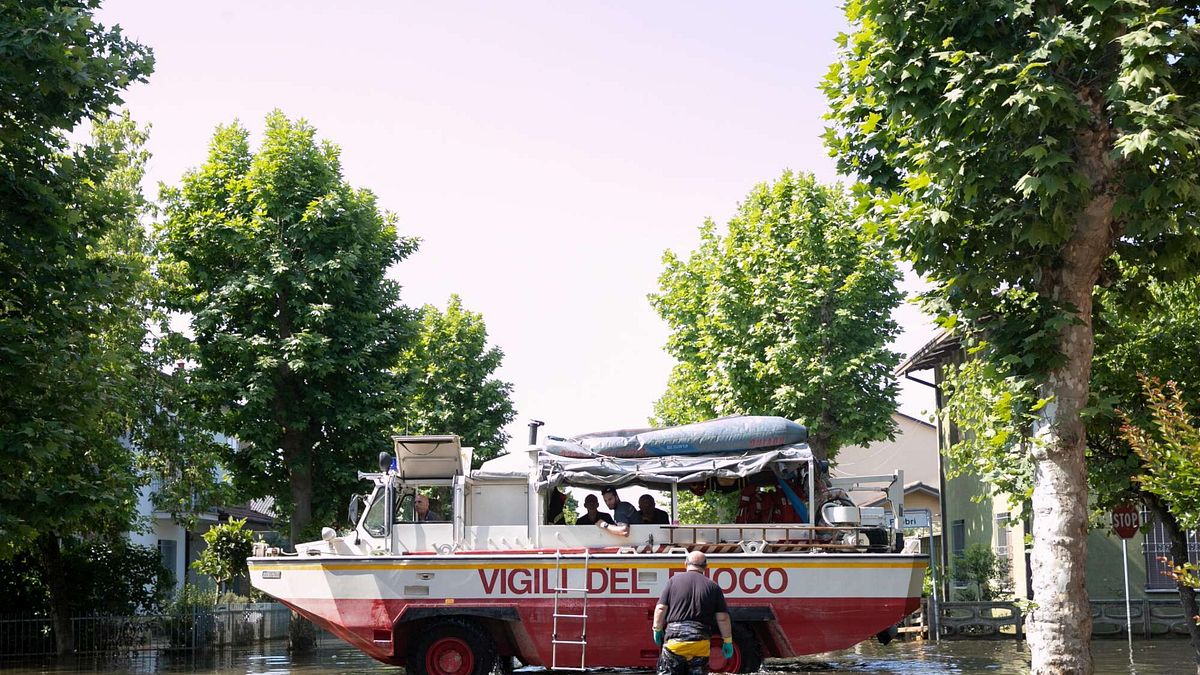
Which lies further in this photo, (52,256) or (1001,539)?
(1001,539)

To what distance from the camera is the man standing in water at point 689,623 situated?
12.4m

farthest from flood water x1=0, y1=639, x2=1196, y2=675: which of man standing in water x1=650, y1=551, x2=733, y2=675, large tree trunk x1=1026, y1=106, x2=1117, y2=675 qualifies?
man standing in water x1=650, y1=551, x2=733, y2=675

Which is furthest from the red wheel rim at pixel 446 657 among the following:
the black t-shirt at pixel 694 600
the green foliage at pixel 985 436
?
the green foliage at pixel 985 436

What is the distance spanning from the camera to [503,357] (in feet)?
149

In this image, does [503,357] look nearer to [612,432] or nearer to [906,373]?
[906,373]

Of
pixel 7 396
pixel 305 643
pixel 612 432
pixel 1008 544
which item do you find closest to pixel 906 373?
pixel 1008 544

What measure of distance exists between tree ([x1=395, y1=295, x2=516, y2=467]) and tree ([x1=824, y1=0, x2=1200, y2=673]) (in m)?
29.2

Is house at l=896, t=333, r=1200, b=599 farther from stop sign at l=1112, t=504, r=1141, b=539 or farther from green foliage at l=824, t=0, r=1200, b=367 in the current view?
green foliage at l=824, t=0, r=1200, b=367

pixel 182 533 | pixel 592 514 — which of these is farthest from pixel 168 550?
pixel 592 514

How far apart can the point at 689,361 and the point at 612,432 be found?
58.0ft

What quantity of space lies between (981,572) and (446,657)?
19380mm

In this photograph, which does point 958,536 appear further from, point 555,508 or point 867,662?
point 555,508

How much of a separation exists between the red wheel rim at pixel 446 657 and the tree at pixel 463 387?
24808mm

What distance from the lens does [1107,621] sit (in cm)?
2783
